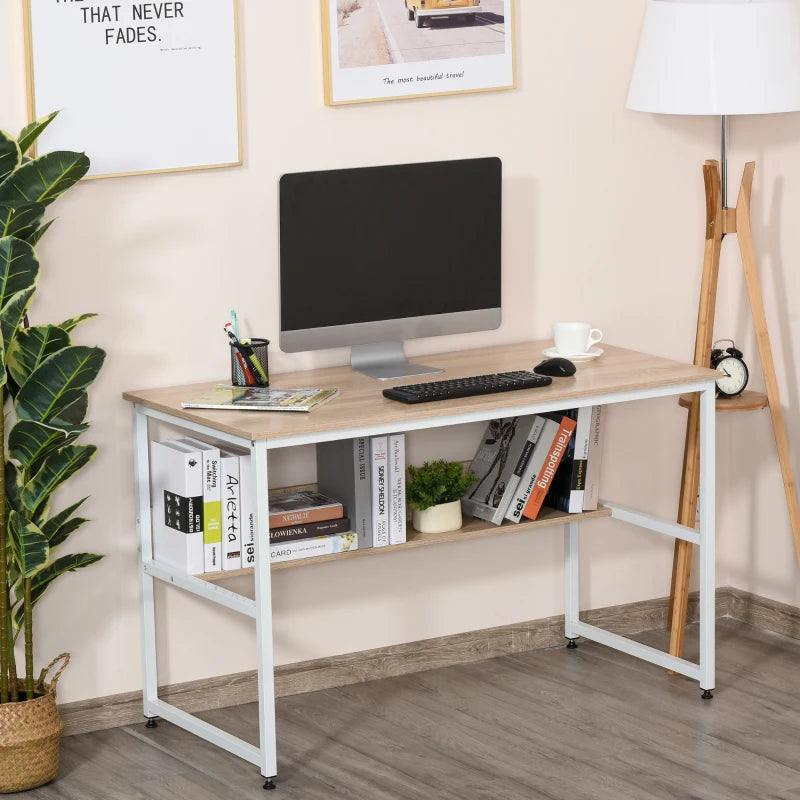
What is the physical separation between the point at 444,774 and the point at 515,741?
24 centimetres

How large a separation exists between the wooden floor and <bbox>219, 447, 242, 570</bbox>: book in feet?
1.57

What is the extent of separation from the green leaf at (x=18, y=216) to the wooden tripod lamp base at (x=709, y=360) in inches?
63.8

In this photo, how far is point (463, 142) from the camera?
3.59 metres

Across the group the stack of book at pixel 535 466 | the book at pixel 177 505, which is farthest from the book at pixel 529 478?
the book at pixel 177 505

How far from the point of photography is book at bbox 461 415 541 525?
350 centimetres

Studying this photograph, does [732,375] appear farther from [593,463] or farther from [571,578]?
[571,578]

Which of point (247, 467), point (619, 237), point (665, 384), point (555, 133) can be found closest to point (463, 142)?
point (555, 133)

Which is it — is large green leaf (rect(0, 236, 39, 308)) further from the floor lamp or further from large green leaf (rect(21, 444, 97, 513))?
the floor lamp

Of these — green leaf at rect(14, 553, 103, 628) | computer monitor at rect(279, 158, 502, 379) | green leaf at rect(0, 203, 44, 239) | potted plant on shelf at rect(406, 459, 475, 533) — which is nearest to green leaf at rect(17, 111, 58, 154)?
green leaf at rect(0, 203, 44, 239)

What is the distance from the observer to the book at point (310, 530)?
3.18 metres

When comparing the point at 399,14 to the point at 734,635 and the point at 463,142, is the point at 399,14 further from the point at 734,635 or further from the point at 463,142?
the point at 734,635

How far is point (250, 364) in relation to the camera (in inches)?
129

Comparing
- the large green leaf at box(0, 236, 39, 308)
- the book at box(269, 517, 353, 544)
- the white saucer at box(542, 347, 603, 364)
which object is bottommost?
the book at box(269, 517, 353, 544)

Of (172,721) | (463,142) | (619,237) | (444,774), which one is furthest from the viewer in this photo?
(619,237)
